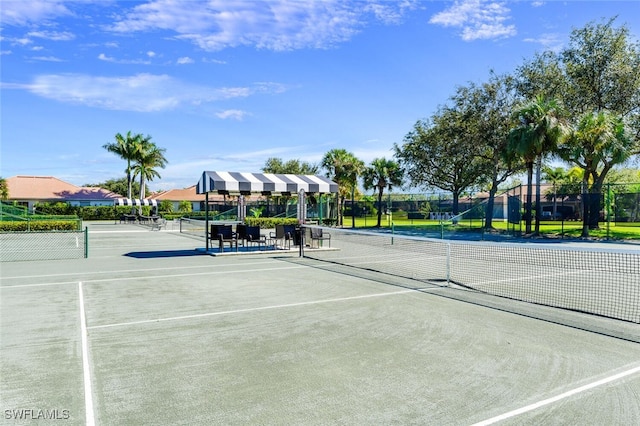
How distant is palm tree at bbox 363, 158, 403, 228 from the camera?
4229 cm

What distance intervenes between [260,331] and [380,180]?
36534 millimetres

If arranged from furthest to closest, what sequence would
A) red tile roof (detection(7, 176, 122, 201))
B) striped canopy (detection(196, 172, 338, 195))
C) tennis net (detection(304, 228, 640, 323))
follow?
1. red tile roof (detection(7, 176, 122, 201))
2. striped canopy (detection(196, 172, 338, 195))
3. tennis net (detection(304, 228, 640, 323))

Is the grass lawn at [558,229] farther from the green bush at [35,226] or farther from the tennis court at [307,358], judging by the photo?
the green bush at [35,226]

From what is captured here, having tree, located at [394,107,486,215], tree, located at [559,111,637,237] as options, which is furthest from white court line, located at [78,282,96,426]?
tree, located at [394,107,486,215]

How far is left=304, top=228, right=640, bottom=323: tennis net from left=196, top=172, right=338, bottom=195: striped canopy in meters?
3.13

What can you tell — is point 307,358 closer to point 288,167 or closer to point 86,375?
point 86,375

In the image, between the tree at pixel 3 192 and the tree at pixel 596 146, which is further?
the tree at pixel 3 192

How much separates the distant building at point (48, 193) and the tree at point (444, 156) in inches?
1865

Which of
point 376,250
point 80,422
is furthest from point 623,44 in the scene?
point 80,422

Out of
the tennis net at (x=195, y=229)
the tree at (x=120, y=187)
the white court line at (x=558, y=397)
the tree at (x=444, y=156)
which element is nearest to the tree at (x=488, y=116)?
the tree at (x=444, y=156)

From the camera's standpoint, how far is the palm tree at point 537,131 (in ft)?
90.7

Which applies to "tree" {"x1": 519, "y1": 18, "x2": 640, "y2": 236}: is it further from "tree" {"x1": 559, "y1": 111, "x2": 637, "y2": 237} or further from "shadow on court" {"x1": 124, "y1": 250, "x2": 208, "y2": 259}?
"shadow on court" {"x1": 124, "y1": 250, "x2": 208, "y2": 259}

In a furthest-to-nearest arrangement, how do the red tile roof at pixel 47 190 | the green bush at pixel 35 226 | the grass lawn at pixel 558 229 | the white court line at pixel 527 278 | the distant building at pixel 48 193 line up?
the red tile roof at pixel 47 190 → the distant building at pixel 48 193 → the green bush at pixel 35 226 → the grass lawn at pixel 558 229 → the white court line at pixel 527 278

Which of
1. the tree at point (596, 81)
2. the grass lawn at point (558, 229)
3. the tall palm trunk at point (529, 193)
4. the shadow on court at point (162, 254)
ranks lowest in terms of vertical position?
the shadow on court at point (162, 254)
